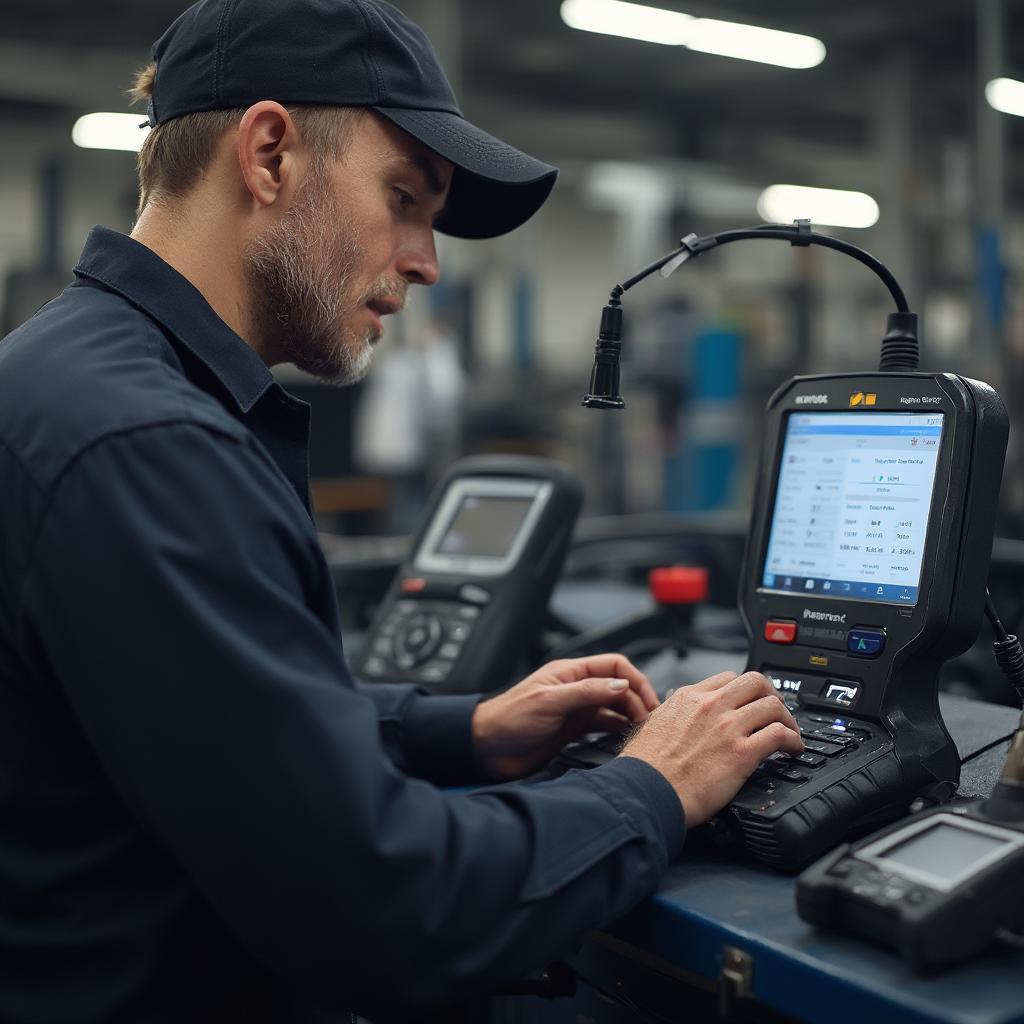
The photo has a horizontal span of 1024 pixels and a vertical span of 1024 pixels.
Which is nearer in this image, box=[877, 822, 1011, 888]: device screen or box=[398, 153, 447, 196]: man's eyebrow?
box=[877, 822, 1011, 888]: device screen

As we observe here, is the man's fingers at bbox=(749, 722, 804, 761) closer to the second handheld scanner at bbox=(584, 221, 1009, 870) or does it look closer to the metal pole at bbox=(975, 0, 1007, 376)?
the second handheld scanner at bbox=(584, 221, 1009, 870)

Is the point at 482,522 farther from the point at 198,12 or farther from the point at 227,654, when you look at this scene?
the point at 227,654

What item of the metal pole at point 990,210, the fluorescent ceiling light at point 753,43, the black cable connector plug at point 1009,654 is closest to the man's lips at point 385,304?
the black cable connector plug at point 1009,654

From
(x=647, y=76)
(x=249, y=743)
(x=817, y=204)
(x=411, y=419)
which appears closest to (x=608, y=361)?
(x=249, y=743)

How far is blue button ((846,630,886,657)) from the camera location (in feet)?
3.13

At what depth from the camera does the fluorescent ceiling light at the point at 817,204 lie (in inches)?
440

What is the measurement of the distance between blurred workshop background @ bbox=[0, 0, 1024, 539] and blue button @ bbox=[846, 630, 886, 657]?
2.36m

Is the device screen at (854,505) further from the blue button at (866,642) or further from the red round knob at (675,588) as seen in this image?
the red round knob at (675,588)

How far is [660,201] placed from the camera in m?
9.73

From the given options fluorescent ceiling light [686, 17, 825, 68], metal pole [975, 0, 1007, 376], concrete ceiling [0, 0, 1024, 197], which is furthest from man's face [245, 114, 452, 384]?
fluorescent ceiling light [686, 17, 825, 68]

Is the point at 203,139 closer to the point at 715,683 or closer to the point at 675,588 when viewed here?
the point at 715,683

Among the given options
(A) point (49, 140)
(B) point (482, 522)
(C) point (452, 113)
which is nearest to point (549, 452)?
(A) point (49, 140)

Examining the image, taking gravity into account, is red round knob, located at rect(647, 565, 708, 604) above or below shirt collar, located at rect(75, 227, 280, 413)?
below

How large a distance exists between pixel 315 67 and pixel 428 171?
14cm
